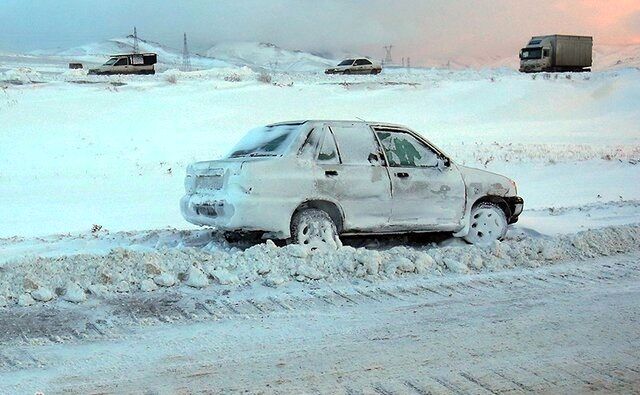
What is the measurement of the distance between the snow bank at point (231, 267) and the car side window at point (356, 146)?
123 cm

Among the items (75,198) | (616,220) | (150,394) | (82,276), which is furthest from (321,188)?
(75,198)

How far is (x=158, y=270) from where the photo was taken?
6.84 meters

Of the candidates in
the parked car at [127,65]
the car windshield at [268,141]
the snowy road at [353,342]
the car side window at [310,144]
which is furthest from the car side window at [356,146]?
the parked car at [127,65]

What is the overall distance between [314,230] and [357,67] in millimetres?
39003

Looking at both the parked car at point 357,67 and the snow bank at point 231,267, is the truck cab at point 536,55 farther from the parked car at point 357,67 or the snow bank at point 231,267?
the snow bank at point 231,267

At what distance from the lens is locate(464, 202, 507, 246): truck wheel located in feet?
30.2

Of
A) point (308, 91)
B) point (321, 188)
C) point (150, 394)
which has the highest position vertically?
point (308, 91)

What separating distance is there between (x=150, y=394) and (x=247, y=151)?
4.62 metres

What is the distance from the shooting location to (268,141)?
853 centimetres

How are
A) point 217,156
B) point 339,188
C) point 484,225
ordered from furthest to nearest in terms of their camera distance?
1. point 217,156
2. point 484,225
3. point 339,188

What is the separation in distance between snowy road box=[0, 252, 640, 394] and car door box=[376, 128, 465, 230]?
5.71 ft

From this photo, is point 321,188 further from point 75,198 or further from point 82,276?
point 75,198

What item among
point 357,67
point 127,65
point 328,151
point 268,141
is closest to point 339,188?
point 328,151

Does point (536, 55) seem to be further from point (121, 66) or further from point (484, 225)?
point (484, 225)
